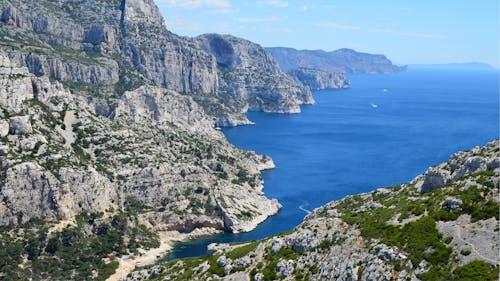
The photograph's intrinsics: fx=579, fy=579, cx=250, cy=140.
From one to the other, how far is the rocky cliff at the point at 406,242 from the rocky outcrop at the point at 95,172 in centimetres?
5929

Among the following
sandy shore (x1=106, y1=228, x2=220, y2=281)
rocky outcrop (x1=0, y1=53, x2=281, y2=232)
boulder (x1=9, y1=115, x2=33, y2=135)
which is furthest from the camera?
boulder (x1=9, y1=115, x2=33, y2=135)

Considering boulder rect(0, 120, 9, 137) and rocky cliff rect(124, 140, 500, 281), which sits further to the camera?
boulder rect(0, 120, 9, 137)

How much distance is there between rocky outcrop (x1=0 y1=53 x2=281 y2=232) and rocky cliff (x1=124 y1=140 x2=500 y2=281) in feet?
195

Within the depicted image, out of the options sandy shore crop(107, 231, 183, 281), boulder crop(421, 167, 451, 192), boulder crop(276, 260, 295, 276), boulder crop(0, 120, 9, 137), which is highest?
boulder crop(421, 167, 451, 192)

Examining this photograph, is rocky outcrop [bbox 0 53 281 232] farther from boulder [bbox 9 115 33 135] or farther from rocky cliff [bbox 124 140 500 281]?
rocky cliff [bbox 124 140 500 281]

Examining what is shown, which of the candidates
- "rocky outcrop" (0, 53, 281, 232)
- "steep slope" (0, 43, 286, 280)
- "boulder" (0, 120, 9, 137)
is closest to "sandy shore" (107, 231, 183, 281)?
"steep slope" (0, 43, 286, 280)

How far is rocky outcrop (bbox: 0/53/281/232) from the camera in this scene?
4751 inches

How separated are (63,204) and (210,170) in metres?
57.3

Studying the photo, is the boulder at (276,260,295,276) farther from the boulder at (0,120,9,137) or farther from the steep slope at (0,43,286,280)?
the boulder at (0,120,9,137)

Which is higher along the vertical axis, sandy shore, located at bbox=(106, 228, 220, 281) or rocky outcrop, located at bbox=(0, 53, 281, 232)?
rocky outcrop, located at bbox=(0, 53, 281, 232)

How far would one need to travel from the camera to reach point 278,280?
189 ft

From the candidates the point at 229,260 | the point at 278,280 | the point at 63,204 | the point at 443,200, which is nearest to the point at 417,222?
the point at 443,200

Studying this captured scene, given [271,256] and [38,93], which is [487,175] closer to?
[271,256]

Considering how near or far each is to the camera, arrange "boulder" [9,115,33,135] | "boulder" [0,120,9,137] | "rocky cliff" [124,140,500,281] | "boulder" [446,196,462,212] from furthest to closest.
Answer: "boulder" [9,115,33,135]
"boulder" [0,120,9,137]
"boulder" [446,196,462,212]
"rocky cliff" [124,140,500,281]
